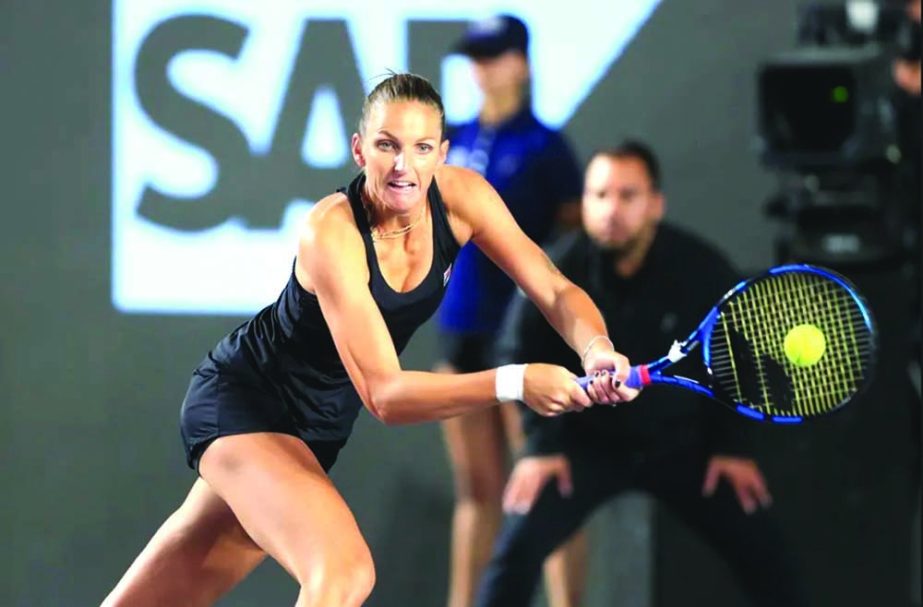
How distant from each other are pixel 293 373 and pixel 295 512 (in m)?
0.30

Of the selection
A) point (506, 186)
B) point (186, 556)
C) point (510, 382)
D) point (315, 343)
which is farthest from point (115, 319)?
point (510, 382)

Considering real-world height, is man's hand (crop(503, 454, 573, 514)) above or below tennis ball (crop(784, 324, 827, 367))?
below

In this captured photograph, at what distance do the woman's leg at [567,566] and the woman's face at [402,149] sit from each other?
188 cm

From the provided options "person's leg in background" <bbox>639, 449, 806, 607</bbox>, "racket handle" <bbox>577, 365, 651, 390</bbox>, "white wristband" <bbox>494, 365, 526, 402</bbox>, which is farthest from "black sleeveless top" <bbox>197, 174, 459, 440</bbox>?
"person's leg in background" <bbox>639, 449, 806, 607</bbox>

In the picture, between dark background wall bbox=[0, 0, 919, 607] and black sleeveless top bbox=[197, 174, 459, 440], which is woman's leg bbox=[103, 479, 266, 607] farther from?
dark background wall bbox=[0, 0, 919, 607]

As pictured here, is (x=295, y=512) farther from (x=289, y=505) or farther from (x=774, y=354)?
(x=774, y=354)

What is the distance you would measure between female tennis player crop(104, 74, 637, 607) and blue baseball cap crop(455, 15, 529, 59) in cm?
162

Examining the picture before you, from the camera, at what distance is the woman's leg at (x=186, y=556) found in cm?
326

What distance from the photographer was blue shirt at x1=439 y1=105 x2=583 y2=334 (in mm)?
4672

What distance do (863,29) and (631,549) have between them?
1.51 meters

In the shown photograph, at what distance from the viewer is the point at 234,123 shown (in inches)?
207

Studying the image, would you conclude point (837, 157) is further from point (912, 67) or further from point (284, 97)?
point (284, 97)

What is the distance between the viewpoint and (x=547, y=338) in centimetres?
434

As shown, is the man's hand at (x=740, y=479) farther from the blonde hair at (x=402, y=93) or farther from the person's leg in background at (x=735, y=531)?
the blonde hair at (x=402, y=93)
